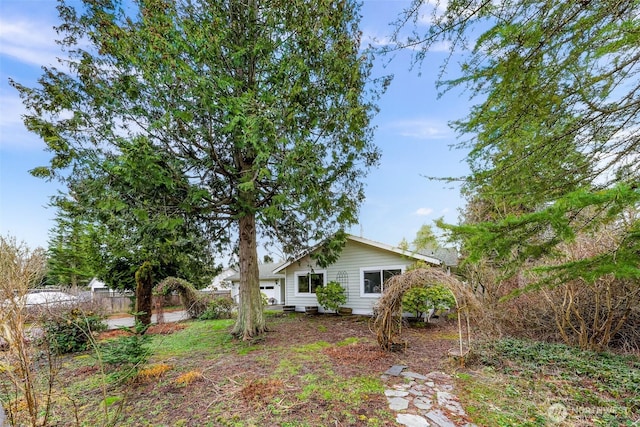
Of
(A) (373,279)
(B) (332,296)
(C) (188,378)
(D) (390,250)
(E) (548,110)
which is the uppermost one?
(E) (548,110)

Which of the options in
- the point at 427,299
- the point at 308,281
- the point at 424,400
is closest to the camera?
the point at 424,400

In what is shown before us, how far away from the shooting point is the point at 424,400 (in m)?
3.92

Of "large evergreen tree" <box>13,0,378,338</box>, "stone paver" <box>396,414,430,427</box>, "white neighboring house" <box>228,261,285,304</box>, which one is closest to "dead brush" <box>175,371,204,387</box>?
"large evergreen tree" <box>13,0,378,338</box>

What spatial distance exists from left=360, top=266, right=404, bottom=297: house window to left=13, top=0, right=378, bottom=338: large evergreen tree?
4.40 metres

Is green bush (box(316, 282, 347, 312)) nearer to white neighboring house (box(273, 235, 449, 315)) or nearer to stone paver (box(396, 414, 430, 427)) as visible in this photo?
white neighboring house (box(273, 235, 449, 315))

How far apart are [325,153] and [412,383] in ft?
18.5

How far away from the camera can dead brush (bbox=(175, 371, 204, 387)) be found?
187 inches

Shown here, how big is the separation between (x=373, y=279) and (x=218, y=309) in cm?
777

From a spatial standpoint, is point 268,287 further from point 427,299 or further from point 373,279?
point 427,299

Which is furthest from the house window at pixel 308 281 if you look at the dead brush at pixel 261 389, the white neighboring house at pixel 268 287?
the dead brush at pixel 261 389

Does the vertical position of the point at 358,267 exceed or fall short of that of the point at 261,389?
it exceeds it

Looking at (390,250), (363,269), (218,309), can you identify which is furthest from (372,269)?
(218,309)

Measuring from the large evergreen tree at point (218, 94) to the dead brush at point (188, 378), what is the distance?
307 centimetres

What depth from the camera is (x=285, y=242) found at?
9875 mm
